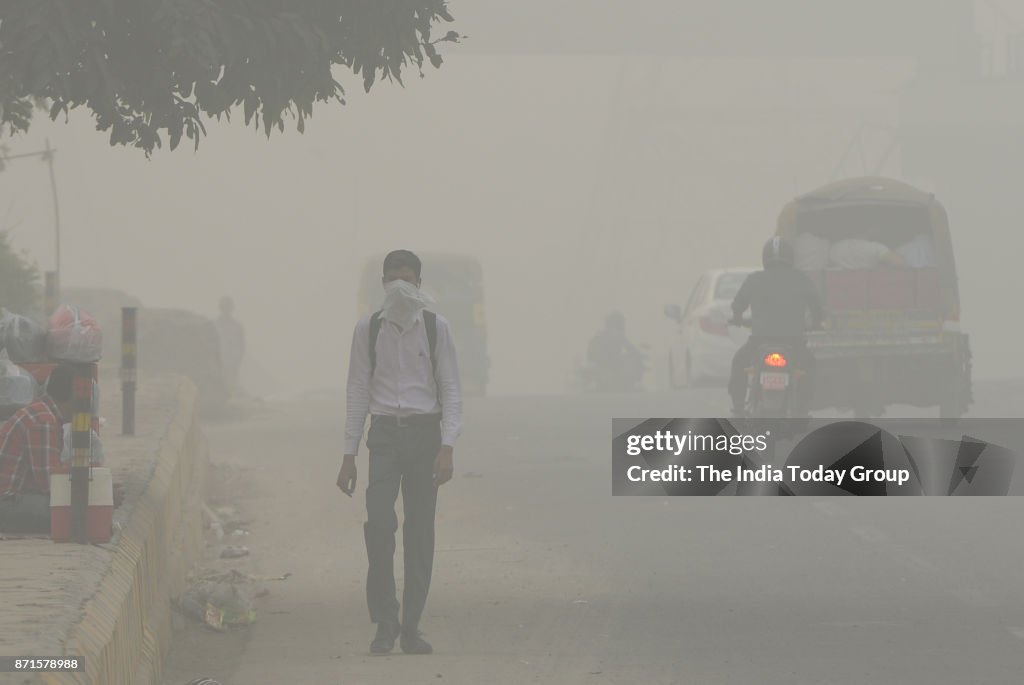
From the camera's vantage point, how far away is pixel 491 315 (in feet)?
197

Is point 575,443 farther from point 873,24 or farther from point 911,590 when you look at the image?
point 873,24

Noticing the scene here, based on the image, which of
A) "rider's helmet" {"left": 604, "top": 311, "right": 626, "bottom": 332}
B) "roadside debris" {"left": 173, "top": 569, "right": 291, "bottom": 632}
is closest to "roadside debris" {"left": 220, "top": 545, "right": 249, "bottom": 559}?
Result: "roadside debris" {"left": 173, "top": 569, "right": 291, "bottom": 632}

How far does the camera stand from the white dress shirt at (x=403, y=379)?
8.42m

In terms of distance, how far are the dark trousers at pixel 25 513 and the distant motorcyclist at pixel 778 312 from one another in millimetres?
7830

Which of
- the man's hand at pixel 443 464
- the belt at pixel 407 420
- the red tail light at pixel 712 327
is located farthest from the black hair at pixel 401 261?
the red tail light at pixel 712 327

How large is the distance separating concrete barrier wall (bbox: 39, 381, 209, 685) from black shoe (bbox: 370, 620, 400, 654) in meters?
0.91

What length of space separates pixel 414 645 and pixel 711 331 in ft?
55.2

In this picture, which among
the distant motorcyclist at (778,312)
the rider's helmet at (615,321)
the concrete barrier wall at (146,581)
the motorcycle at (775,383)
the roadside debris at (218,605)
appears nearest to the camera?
the concrete barrier wall at (146,581)

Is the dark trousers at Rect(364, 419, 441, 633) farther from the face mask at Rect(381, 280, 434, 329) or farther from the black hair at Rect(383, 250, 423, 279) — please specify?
the black hair at Rect(383, 250, 423, 279)

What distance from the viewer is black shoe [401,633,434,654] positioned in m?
8.30

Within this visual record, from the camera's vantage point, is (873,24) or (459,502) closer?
(459,502)

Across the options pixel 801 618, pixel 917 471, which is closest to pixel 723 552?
pixel 801 618

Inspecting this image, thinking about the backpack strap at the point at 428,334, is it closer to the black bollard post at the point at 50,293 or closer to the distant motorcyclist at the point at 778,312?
the distant motorcyclist at the point at 778,312

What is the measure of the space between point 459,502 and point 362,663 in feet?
19.0
